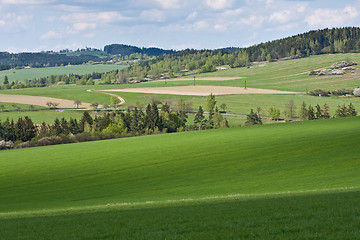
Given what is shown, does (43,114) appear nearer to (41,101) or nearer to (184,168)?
(41,101)

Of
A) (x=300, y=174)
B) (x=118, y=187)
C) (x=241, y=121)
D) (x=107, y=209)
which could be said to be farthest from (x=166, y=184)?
(x=241, y=121)

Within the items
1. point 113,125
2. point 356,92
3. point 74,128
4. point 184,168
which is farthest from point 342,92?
point 184,168

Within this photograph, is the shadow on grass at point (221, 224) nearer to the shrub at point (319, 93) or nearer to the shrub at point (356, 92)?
the shrub at point (356, 92)

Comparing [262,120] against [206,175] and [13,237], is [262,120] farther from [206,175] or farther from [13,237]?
[13,237]

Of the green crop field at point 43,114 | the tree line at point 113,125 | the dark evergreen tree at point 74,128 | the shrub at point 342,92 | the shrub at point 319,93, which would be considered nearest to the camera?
the tree line at point 113,125

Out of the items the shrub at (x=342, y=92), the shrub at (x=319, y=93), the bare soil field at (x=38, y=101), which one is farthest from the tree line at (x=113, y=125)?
the shrub at (x=342, y=92)

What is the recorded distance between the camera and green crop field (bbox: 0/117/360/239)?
16359mm

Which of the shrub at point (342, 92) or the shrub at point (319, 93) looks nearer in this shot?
the shrub at point (342, 92)

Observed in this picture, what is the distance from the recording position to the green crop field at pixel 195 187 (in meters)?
16.4

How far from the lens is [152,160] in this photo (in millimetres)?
52344

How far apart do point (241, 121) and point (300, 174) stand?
8718cm

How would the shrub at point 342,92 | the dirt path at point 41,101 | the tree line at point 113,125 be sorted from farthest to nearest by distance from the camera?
the dirt path at point 41,101 → the shrub at point 342,92 → the tree line at point 113,125

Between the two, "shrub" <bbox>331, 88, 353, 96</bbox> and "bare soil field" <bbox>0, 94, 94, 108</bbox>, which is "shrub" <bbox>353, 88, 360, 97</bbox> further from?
"bare soil field" <bbox>0, 94, 94, 108</bbox>

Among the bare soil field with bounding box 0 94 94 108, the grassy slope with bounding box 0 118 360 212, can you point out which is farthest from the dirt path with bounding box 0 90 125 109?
the grassy slope with bounding box 0 118 360 212
